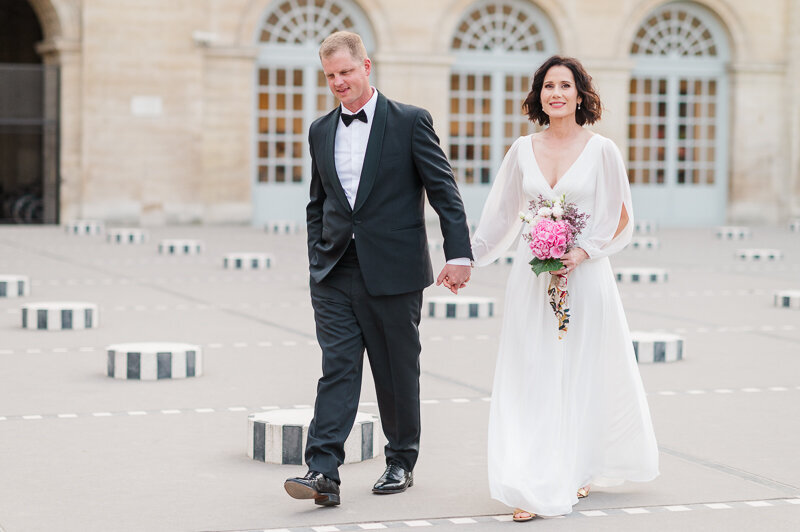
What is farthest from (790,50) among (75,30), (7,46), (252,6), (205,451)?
(205,451)

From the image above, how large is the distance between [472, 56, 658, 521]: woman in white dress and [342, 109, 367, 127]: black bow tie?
0.61m

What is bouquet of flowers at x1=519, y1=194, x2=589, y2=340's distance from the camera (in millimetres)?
5465

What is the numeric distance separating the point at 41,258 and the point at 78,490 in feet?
45.5

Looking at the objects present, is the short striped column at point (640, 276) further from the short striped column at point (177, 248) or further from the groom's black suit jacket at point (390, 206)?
the groom's black suit jacket at point (390, 206)

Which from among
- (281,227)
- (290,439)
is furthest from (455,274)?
(281,227)

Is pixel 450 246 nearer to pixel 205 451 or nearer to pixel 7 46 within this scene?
pixel 205 451

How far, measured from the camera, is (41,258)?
19094 mm

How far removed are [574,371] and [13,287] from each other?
9536mm

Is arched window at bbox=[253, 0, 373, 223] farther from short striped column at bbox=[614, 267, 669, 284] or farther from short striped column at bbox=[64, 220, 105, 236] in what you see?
short striped column at bbox=[614, 267, 669, 284]

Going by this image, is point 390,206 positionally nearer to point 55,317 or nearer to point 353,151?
point 353,151

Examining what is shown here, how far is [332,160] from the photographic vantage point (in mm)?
5656

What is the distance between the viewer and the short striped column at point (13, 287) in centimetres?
1402

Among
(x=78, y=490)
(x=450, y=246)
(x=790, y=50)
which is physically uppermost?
(x=790, y=50)

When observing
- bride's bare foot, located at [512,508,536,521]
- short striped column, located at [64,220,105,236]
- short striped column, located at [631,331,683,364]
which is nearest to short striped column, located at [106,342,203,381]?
short striped column, located at [631,331,683,364]
